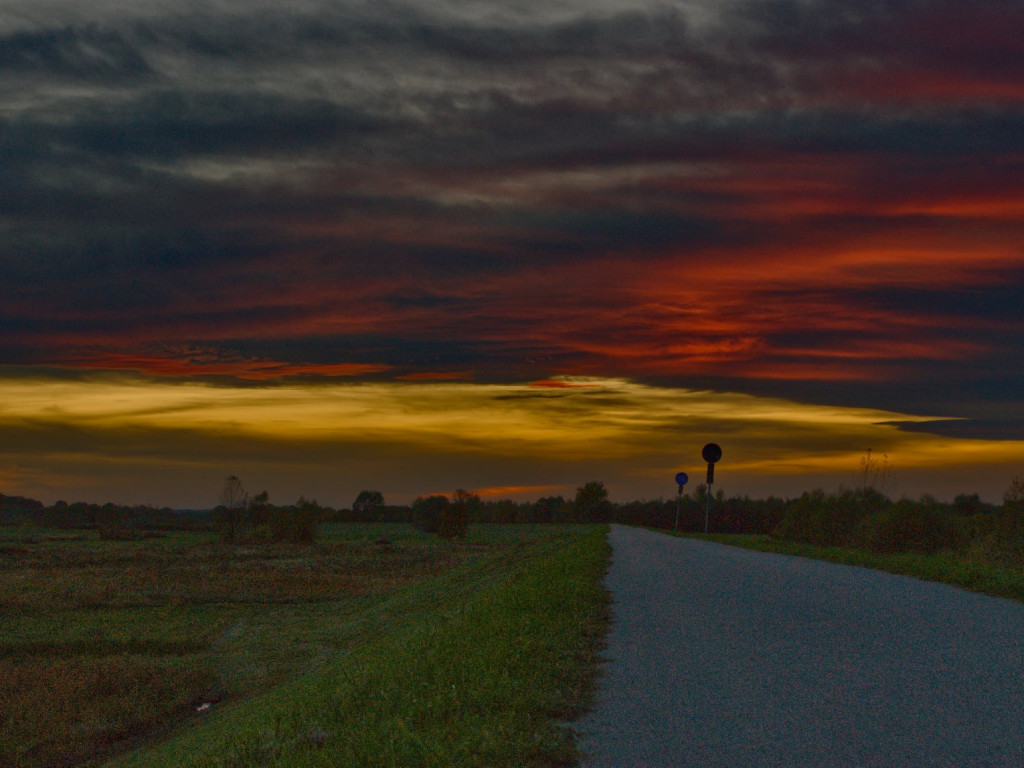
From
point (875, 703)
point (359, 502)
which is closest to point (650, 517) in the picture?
point (359, 502)

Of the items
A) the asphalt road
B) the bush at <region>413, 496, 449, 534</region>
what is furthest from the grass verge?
the bush at <region>413, 496, 449, 534</region>

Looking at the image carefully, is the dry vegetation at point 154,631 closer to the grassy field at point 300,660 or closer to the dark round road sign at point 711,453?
the grassy field at point 300,660

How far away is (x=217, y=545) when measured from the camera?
346 ft

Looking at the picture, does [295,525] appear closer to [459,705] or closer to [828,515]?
[828,515]

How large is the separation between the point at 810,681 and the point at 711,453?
1668 inches

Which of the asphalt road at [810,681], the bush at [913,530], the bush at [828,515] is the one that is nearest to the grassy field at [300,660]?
the asphalt road at [810,681]

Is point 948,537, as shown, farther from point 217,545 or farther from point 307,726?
point 217,545

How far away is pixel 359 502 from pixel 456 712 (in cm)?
17553

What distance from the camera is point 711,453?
50406mm

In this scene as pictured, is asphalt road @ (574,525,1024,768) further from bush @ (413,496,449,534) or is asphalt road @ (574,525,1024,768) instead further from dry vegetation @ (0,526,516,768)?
bush @ (413,496,449,534)

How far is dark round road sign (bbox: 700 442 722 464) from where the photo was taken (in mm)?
50156

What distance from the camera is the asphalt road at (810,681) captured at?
21.2 feet

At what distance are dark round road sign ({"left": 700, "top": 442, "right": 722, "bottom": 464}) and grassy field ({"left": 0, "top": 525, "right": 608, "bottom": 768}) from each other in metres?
12.6

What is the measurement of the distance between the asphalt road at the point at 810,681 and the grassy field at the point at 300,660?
0.59 m
